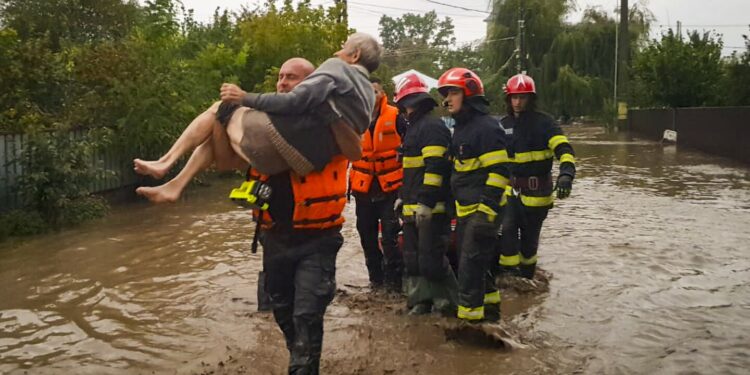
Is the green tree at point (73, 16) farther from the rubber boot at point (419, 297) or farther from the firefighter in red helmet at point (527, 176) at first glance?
the rubber boot at point (419, 297)

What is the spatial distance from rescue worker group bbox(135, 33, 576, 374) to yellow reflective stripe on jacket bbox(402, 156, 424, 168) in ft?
0.04

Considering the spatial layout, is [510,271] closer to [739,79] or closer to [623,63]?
[739,79]

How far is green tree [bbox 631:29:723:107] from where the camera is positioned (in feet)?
88.8

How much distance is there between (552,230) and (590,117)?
35.2 meters

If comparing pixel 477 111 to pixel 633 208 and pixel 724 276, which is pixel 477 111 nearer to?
pixel 724 276

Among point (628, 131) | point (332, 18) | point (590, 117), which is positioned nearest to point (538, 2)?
point (590, 117)

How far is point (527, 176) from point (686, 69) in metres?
23.1

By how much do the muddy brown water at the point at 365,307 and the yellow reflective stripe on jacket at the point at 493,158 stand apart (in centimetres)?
132

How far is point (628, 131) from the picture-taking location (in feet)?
113

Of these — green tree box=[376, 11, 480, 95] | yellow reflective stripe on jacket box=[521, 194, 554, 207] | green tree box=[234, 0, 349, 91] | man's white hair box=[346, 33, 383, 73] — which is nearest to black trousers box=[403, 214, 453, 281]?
yellow reflective stripe on jacket box=[521, 194, 554, 207]

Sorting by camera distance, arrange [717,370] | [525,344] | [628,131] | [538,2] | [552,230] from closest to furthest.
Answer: [717,370]
[525,344]
[552,230]
[628,131]
[538,2]

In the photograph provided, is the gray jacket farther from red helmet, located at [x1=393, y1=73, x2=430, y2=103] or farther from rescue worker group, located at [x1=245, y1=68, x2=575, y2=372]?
red helmet, located at [x1=393, y1=73, x2=430, y2=103]

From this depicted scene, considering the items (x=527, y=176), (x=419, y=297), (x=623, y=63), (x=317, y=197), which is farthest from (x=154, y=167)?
→ (x=623, y=63)

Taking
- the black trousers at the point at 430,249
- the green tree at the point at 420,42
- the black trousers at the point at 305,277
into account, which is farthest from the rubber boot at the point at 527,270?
the green tree at the point at 420,42
